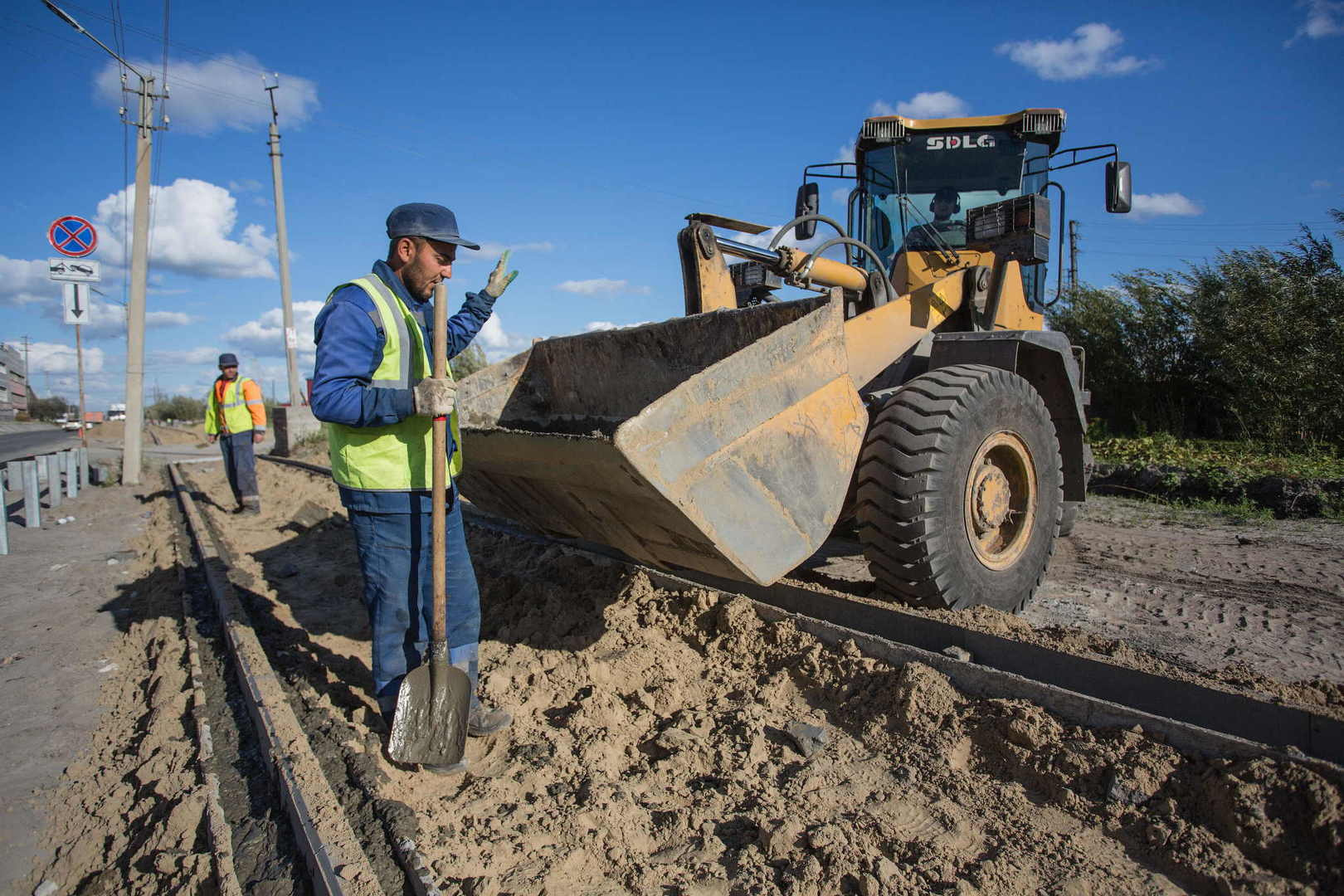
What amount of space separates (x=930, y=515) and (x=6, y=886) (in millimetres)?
3404

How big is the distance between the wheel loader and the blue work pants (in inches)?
23.9

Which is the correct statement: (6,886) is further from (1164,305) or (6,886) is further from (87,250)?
(1164,305)

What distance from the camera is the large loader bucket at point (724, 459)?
8.87 feet

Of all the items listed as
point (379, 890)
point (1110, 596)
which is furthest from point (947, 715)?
point (1110, 596)

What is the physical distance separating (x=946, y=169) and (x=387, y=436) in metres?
5.16

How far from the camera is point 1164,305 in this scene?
12375 millimetres

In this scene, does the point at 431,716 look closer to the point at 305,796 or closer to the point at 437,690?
the point at 437,690

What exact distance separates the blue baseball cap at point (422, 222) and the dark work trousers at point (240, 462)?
706 centimetres

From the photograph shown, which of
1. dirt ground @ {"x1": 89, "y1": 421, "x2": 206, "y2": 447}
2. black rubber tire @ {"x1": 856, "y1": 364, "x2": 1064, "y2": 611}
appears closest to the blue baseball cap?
black rubber tire @ {"x1": 856, "y1": 364, "x2": 1064, "y2": 611}

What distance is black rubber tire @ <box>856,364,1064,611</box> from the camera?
3.32 metres

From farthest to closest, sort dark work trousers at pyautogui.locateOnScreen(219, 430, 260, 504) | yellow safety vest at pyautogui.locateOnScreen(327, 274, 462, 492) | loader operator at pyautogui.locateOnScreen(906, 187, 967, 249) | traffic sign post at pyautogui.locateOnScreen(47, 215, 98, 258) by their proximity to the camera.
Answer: traffic sign post at pyautogui.locateOnScreen(47, 215, 98, 258) → dark work trousers at pyautogui.locateOnScreen(219, 430, 260, 504) → loader operator at pyautogui.locateOnScreen(906, 187, 967, 249) → yellow safety vest at pyautogui.locateOnScreen(327, 274, 462, 492)

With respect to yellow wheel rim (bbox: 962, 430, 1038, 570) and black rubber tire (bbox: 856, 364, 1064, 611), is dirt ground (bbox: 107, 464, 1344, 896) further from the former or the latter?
yellow wheel rim (bbox: 962, 430, 1038, 570)

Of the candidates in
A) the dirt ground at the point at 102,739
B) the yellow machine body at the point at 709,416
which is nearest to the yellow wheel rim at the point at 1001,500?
the yellow machine body at the point at 709,416

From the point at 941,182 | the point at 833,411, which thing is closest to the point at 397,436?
the point at 833,411
